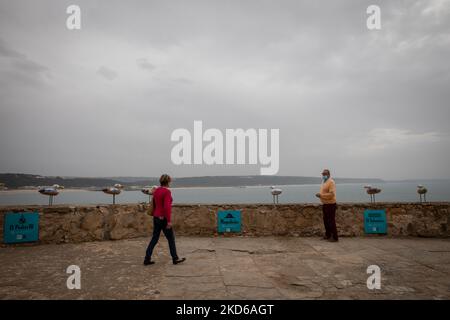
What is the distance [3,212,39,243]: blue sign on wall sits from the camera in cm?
586

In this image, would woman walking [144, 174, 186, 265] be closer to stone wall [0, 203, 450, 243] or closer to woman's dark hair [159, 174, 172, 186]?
woman's dark hair [159, 174, 172, 186]

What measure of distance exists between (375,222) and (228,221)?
13.8 ft

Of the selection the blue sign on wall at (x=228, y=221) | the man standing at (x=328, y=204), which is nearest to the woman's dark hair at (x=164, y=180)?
the blue sign on wall at (x=228, y=221)

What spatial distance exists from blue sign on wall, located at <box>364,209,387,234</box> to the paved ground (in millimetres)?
730

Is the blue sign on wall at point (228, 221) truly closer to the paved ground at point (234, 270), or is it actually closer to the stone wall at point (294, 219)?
the stone wall at point (294, 219)

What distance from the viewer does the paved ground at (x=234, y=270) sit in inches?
132

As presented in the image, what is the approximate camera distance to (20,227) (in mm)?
5938

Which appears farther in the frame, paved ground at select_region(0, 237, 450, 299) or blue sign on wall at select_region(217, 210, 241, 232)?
blue sign on wall at select_region(217, 210, 241, 232)

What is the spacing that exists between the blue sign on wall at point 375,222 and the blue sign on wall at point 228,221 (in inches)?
144

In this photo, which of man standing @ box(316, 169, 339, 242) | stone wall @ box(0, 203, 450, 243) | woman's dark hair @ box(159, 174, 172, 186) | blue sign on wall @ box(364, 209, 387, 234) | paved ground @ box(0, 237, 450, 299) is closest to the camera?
paved ground @ box(0, 237, 450, 299)

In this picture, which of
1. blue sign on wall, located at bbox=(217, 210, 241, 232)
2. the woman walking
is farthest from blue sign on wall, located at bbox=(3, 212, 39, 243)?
blue sign on wall, located at bbox=(217, 210, 241, 232)

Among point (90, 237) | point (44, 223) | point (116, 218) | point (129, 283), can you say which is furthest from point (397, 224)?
point (44, 223)

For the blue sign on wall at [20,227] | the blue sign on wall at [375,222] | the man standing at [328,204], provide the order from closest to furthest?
the blue sign on wall at [20,227] < the man standing at [328,204] < the blue sign on wall at [375,222]

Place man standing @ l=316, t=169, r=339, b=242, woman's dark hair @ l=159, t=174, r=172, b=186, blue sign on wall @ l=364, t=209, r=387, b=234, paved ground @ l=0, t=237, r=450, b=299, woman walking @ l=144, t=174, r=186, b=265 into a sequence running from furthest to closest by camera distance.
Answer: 1. blue sign on wall @ l=364, t=209, r=387, b=234
2. man standing @ l=316, t=169, r=339, b=242
3. woman's dark hair @ l=159, t=174, r=172, b=186
4. woman walking @ l=144, t=174, r=186, b=265
5. paved ground @ l=0, t=237, r=450, b=299
